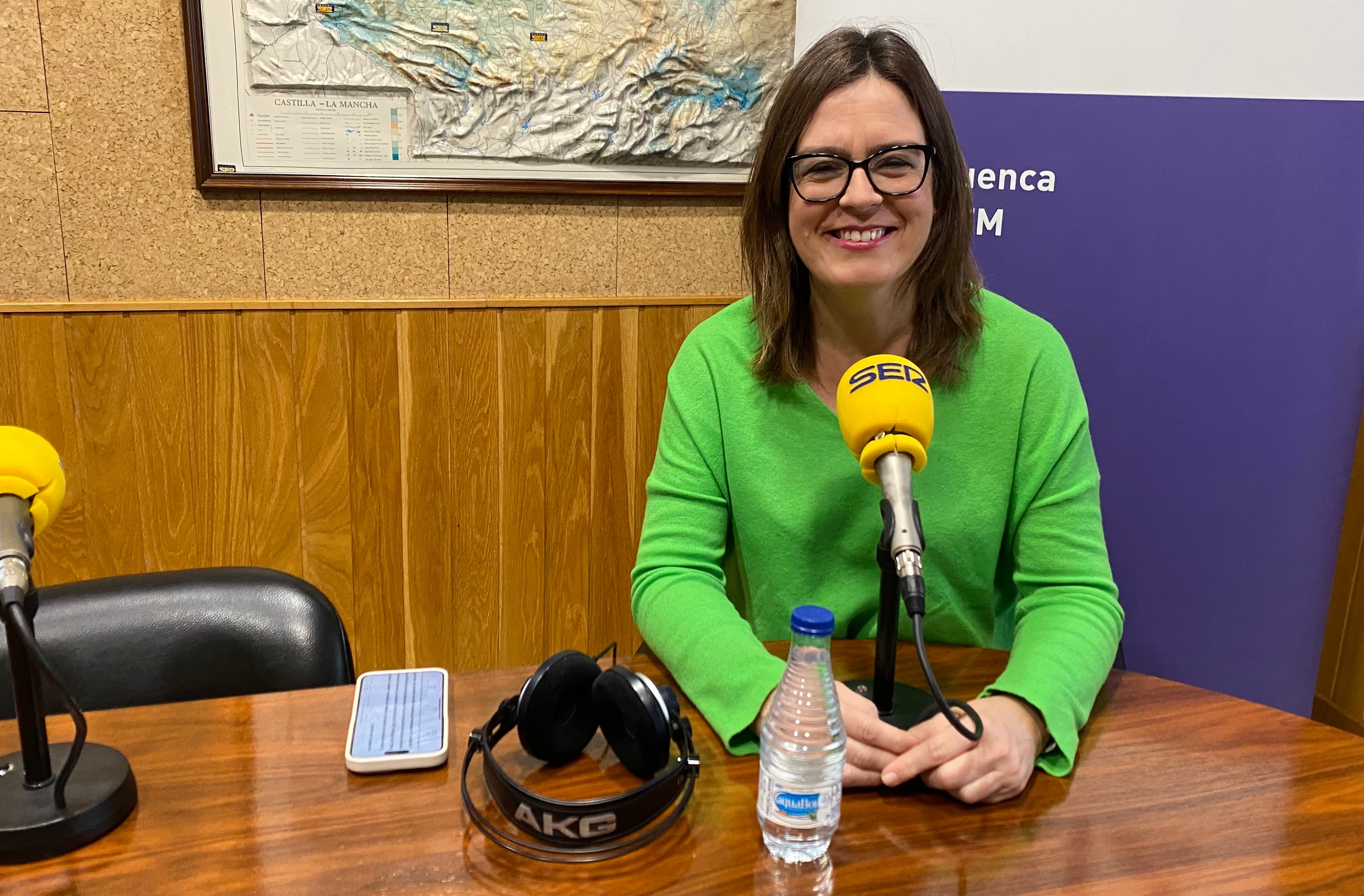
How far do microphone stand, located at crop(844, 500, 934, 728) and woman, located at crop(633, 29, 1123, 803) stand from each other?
192 mm

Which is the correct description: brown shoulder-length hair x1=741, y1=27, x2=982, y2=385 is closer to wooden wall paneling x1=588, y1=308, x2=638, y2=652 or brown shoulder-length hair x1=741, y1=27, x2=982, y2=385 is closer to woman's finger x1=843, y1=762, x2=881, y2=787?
woman's finger x1=843, y1=762, x2=881, y2=787

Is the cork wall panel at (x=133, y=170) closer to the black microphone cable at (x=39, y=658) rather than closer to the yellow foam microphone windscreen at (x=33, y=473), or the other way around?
the yellow foam microphone windscreen at (x=33, y=473)

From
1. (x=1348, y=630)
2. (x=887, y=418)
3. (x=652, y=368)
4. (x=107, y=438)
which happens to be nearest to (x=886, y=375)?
(x=887, y=418)

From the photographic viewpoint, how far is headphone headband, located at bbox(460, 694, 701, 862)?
836 mm

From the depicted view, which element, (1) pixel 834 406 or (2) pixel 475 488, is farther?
(2) pixel 475 488

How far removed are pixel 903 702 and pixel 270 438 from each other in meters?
1.66

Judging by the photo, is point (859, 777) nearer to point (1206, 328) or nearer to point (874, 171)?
point (874, 171)

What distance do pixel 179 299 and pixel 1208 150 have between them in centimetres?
203

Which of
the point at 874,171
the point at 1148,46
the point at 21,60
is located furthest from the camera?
the point at 21,60

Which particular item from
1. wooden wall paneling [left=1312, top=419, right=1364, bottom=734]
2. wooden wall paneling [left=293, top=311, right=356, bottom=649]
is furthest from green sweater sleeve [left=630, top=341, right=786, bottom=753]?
wooden wall paneling [left=1312, top=419, right=1364, bottom=734]

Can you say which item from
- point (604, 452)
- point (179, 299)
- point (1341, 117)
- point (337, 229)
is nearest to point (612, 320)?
point (604, 452)

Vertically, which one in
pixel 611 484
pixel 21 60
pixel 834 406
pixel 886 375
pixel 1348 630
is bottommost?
pixel 1348 630

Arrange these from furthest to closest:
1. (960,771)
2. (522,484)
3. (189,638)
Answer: (522,484) < (189,638) < (960,771)

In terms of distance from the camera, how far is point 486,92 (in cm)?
218
